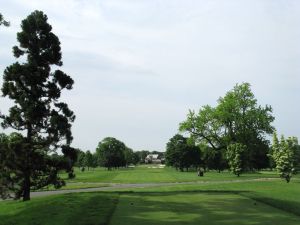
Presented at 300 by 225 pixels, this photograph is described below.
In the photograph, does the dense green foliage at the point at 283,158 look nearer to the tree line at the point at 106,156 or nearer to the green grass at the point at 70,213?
the green grass at the point at 70,213

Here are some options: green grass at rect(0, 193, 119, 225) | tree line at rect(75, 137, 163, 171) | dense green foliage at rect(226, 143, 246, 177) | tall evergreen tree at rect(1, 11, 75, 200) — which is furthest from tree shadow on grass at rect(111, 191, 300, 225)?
tree line at rect(75, 137, 163, 171)

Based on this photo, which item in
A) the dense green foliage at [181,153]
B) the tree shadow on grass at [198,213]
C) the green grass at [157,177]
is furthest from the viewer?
the dense green foliage at [181,153]

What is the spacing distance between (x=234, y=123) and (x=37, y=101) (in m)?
58.4

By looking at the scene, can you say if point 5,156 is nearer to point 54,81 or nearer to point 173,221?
point 54,81

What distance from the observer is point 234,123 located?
279 ft

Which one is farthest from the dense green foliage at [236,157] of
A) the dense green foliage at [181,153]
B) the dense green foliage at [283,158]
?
the dense green foliage at [181,153]

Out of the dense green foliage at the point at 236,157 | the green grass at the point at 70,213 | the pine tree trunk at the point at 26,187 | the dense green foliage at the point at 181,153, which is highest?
the dense green foliage at the point at 181,153

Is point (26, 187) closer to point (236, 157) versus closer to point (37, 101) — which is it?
point (37, 101)

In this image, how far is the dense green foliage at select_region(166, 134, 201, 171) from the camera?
13538 centimetres

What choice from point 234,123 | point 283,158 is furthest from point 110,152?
point 283,158

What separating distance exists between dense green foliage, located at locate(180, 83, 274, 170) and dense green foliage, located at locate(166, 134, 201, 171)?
158ft

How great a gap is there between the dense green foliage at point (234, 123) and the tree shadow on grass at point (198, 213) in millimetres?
60533

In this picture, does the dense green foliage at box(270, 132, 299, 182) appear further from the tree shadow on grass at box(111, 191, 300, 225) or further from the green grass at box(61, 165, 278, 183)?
the tree shadow on grass at box(111, 191, 300, 225)

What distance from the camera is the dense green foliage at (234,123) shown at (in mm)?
83375
